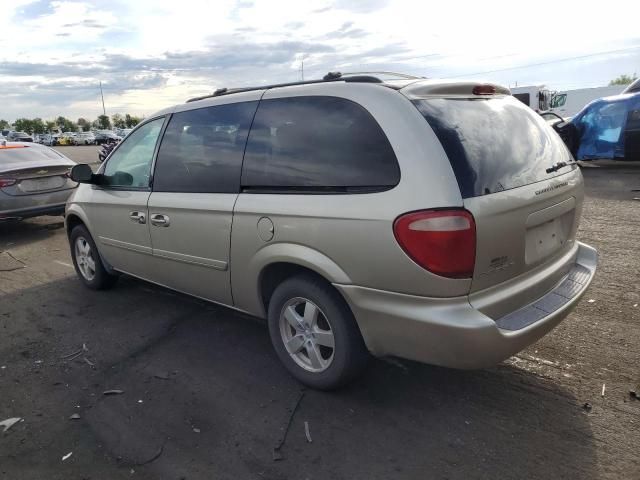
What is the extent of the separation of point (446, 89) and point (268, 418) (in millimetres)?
2175

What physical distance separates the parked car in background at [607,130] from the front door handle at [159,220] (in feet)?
34.7

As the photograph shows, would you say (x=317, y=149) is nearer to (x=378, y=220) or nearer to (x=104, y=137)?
(x=378, y=220)

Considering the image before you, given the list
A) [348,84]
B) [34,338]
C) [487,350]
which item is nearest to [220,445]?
[487,350]

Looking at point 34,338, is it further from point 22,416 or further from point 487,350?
point 487,350

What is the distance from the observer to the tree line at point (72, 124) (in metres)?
97.5

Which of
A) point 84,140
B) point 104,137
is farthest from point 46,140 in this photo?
point 104,137

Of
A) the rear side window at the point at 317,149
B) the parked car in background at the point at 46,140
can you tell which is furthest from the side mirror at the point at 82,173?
the parked car in background at the point at 46,140

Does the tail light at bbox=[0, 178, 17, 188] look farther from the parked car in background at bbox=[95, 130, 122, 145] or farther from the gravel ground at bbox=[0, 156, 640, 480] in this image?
the parked car in background at bbox=[95, 130, 122, 145]

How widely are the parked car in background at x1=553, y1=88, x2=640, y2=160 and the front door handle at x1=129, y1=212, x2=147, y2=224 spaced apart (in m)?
10.6

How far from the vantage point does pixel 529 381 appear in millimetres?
3186

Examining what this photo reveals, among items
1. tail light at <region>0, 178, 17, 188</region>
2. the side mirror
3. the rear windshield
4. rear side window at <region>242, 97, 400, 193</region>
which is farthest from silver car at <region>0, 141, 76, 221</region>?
the rear windshield

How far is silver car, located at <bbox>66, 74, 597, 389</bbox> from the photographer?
248 cm

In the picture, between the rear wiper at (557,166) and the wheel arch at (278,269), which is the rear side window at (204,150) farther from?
the rear wiper at (557,166)

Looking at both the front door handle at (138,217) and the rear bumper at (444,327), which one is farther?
the front door handle at (138,217)
